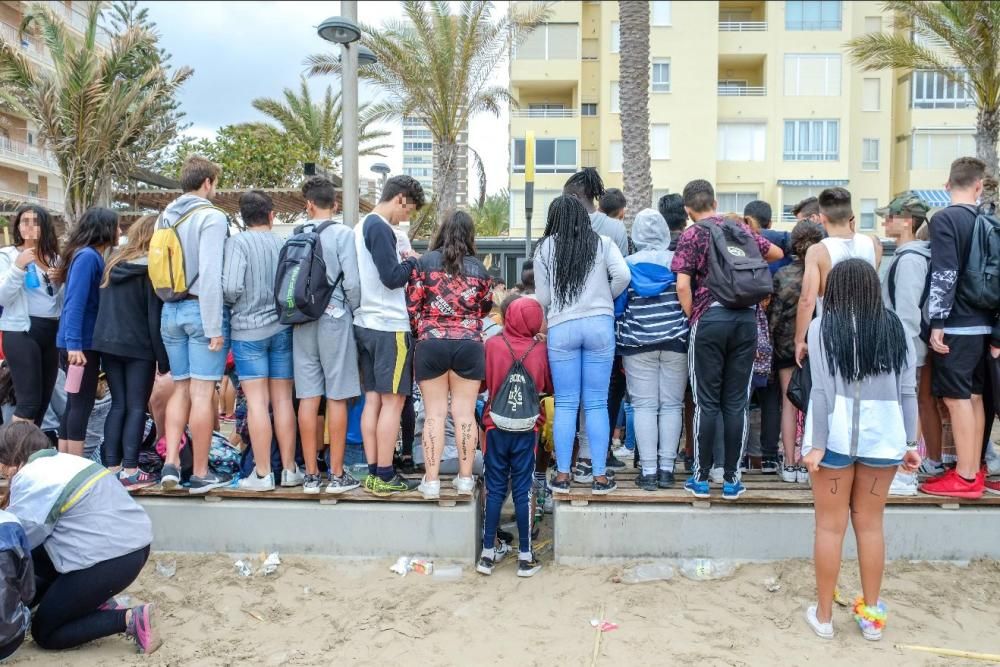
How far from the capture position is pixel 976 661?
3.78m

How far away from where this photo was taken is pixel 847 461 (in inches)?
147

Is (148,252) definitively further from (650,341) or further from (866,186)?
(866,186)

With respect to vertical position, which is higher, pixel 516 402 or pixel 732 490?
pixel 516 402

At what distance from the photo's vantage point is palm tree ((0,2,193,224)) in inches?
474

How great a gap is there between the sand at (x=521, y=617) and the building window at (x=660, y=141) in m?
27.7

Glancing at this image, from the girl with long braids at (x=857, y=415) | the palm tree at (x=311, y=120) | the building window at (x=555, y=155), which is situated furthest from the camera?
the building window at (x=555, y=155)

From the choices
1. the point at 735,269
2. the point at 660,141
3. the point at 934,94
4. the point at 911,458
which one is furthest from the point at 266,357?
the point at 934,94

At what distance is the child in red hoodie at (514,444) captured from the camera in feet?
15.4

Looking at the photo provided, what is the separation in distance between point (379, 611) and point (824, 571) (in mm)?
2572

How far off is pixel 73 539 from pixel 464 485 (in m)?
2.31

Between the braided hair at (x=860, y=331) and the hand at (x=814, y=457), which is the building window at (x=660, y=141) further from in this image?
the hand at (x=814, y=457)

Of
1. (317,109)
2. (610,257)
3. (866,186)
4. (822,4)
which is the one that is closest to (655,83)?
(822,4)

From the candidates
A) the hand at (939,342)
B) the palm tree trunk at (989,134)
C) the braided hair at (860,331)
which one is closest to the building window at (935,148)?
the palm tree trunk at (989,134)

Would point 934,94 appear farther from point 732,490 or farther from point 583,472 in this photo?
point 583,472
